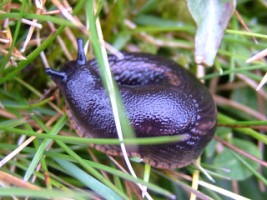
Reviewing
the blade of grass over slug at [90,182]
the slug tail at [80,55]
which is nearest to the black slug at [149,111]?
the slug tail at [80,55]

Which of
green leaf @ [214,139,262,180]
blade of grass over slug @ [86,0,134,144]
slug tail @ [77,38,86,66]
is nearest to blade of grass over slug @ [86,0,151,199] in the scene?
blade of grass over slug @ [86,0,134,144]

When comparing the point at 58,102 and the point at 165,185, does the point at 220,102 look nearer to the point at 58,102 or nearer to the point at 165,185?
the point at 165,185

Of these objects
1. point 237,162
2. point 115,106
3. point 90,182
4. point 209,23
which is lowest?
point 237,162

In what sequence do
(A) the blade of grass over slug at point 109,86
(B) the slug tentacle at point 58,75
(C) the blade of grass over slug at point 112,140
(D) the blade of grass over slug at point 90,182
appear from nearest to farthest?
(C) the blade of grass over slug at point 112,140 → (A) the blade of grass over slug at point 109,86 → (D) the blade of grass over slug at point 90,182 → (B) the slug tentacle at point 58,75

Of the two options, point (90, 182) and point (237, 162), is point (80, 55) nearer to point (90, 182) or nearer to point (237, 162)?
point (90, 182)

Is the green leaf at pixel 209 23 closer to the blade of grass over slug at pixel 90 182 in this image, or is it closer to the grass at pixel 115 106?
the grass at pixel 115 106

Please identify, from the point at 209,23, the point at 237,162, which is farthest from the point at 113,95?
the point at 237,162
